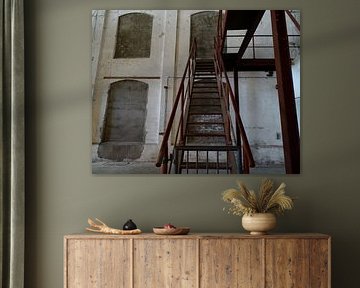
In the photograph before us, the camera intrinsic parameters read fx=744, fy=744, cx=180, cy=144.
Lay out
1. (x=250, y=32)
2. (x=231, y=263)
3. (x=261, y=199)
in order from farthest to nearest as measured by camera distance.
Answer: (x=250, y=32) → (x=261, y=199) → (x=231, y=263)

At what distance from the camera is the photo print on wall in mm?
6070

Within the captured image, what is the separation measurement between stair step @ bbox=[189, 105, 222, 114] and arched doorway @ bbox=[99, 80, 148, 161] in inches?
15.2

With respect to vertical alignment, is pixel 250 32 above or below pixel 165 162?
above

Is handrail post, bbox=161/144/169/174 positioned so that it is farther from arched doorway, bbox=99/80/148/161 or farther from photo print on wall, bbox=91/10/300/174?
arched doorway, bbox=99/80/148/161

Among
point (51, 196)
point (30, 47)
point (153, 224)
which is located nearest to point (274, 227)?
point (153, 224)

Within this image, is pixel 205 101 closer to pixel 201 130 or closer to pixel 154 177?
pixel 201 130

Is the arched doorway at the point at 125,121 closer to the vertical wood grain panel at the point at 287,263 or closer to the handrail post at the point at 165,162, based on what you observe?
the handrail post at the point at 165,162

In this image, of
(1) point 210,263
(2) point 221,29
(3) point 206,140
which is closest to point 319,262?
(1) point 210,263

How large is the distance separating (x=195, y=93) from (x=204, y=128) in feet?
0.97

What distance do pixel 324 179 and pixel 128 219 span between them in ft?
5.34

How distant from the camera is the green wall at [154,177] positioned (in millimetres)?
6051

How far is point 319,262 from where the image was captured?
5547mm

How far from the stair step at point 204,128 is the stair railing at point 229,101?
0.26ft

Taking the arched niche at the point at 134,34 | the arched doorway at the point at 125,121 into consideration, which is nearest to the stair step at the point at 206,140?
the arched doorway at the point at 125,121
